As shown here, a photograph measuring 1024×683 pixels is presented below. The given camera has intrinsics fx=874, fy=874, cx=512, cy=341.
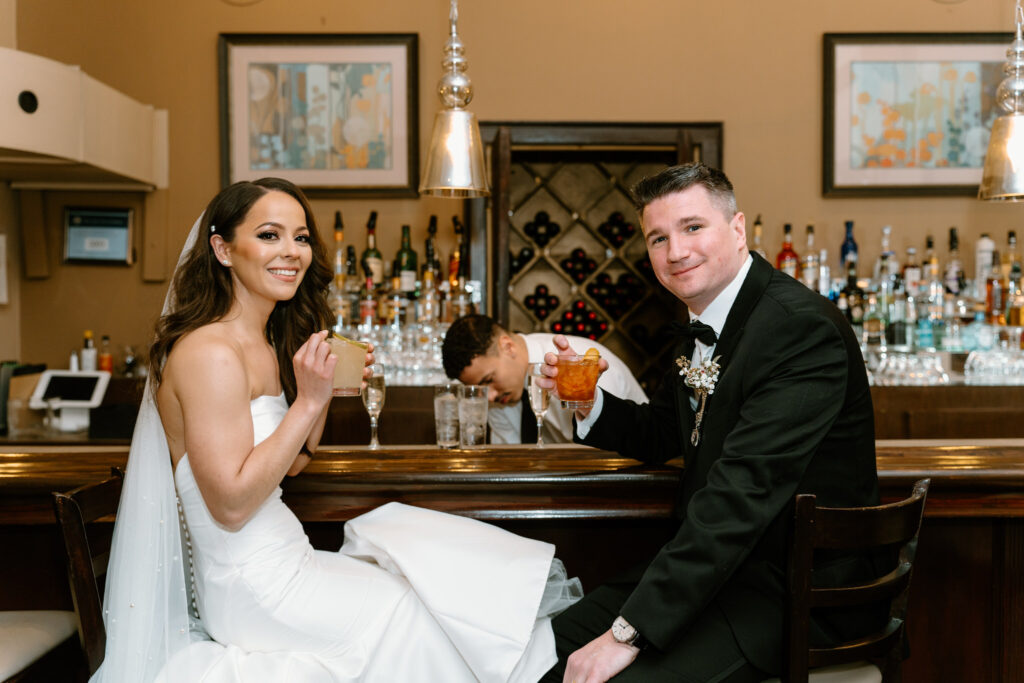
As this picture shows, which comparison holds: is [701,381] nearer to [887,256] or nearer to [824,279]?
[824,279]

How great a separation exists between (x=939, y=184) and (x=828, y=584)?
3.70 metres

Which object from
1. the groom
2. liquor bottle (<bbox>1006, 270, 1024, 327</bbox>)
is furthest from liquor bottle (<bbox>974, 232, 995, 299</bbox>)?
the groom

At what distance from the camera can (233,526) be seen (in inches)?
66.5

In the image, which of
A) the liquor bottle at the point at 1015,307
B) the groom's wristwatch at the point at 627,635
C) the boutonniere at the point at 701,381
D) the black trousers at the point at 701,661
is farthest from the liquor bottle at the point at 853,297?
the groom's wristwatch at the point at 627,635

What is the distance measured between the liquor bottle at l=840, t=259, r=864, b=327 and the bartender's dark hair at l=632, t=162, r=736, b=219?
2707mm

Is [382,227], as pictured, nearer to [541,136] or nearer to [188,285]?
[541,136]

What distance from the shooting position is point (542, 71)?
461 cm

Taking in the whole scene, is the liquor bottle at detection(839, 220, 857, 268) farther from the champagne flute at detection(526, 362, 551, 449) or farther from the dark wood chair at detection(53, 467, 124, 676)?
the dark wood chair at detection(53, 467, 124, 676)

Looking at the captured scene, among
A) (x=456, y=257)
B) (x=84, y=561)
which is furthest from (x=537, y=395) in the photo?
(x=456, y=257)

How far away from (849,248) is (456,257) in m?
2.06

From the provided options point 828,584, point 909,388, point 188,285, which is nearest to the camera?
point 828,584

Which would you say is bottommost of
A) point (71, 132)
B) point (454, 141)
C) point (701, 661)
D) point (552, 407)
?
point (701, 661)

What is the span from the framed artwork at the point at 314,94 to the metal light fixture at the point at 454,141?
1.99 meters

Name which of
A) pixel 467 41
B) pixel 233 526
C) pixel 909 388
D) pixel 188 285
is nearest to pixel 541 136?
pixel 467 41
